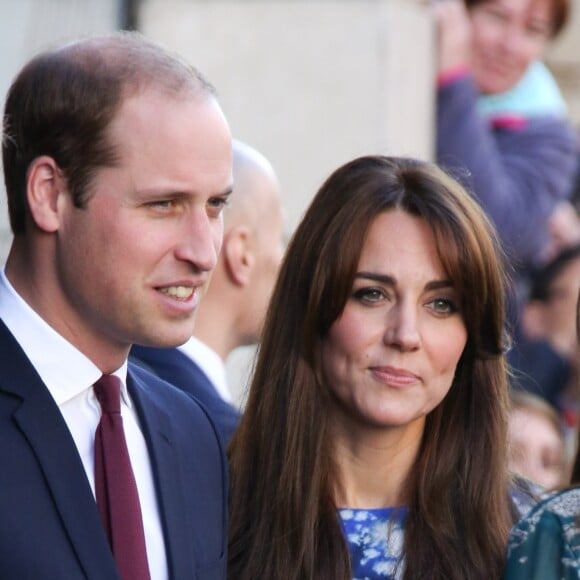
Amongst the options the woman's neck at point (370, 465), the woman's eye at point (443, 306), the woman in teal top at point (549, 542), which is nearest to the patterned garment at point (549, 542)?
the woman in teal top at point (549, 542)

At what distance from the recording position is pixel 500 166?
6266 millimetres

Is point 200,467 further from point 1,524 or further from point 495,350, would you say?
point 495,350

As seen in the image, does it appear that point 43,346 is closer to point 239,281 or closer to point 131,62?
point 131,62

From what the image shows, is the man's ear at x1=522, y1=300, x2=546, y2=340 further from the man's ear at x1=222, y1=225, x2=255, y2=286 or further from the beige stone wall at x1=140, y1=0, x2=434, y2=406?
the man's ear at x1=222, y1=225, x2=255, y2=286

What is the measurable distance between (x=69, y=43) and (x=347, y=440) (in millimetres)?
1441

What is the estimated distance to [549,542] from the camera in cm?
352

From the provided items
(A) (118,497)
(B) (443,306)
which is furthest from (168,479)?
(B) (443,306)

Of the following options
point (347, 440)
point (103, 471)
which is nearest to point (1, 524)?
point (103, 471)

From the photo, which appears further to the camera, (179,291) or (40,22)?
(40,22)

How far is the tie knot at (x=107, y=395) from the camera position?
9.77ft

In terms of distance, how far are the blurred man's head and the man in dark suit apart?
1.61 meters

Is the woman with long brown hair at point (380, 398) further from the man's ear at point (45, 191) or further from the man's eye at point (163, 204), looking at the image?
the man's ear at point (45, 191)

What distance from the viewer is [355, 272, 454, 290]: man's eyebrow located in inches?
151

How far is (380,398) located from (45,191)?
1230mm
